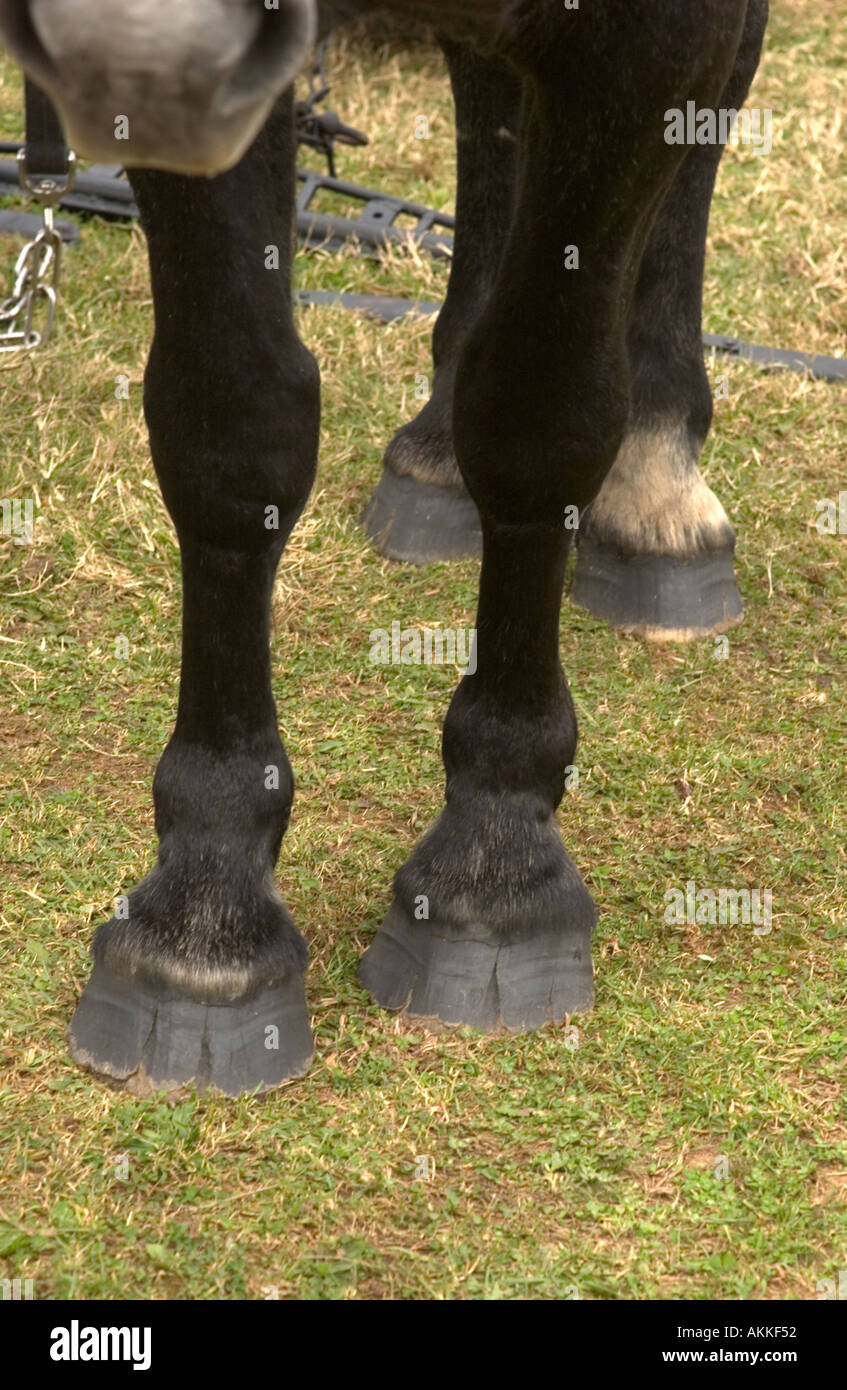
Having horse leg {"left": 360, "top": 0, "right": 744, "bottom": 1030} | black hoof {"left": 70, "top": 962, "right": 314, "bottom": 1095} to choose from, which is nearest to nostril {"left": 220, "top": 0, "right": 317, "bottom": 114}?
horse leg {"left": 360, "top": 0, "right": 744, "bottom": 1030}

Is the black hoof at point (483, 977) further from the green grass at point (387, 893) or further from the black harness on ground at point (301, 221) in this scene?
the black harness on ground at point (301, 221)

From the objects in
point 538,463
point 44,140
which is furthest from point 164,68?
point 44,140

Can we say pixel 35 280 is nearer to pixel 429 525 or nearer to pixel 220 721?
pixel 429 525

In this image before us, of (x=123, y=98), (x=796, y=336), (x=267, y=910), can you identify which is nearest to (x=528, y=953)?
(x=267, y=910)

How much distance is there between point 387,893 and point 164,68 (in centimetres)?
138

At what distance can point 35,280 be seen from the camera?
3607 mm

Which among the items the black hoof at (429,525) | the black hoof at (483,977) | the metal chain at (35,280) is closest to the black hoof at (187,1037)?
the black hoof at (483,977)

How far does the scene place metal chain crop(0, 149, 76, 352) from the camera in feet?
10.9

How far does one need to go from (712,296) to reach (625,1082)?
2833 mm

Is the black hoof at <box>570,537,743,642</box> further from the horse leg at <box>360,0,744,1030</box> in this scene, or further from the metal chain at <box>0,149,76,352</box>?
the metal chain at <box>0,149,76,352</box>

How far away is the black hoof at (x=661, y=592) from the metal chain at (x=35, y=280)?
117cm

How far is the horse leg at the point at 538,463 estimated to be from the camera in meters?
1.74

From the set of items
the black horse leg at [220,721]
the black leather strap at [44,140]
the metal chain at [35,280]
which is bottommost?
the black horse leg at [220,721]

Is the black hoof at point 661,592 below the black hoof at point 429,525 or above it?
below
